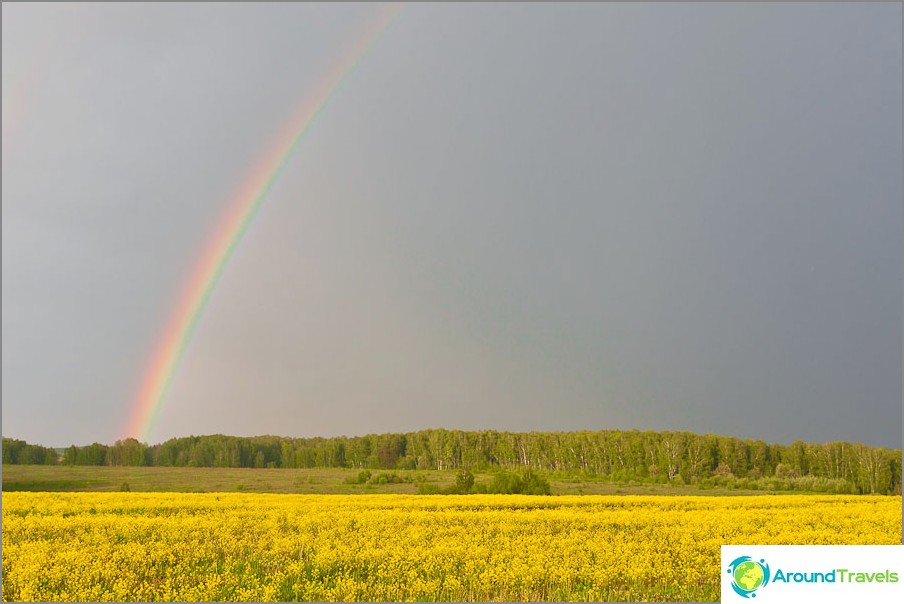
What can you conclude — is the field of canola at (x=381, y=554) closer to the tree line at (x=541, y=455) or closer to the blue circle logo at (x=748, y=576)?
the blue circle logo at (x=748, y=576)

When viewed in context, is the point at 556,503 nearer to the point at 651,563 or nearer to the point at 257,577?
the point at 651,563

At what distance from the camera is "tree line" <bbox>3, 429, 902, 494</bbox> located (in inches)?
4749

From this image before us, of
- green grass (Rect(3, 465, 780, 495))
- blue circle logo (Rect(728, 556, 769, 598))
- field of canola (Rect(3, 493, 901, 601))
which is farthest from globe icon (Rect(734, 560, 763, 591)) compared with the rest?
green grass (Rect(3, 465, 780, 495))

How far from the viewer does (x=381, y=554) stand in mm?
24656

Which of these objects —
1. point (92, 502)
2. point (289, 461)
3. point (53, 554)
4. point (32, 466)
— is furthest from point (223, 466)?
point (53, 554)

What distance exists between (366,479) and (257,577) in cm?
6992

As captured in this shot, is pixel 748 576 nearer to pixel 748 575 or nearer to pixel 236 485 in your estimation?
pixel 748 575

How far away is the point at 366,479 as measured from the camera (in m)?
91.0

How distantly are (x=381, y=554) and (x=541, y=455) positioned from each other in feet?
403

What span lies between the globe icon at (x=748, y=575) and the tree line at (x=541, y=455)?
93.8 meters

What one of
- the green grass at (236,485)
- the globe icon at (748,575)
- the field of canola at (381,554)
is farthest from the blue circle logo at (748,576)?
the green grass at (236,485)

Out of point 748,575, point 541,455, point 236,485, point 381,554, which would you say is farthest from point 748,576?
point 541,455

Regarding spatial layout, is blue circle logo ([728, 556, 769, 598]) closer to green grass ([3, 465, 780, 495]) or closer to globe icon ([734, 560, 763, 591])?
globe icon ([734, 560, 763, 591])

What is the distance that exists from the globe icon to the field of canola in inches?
80.0
